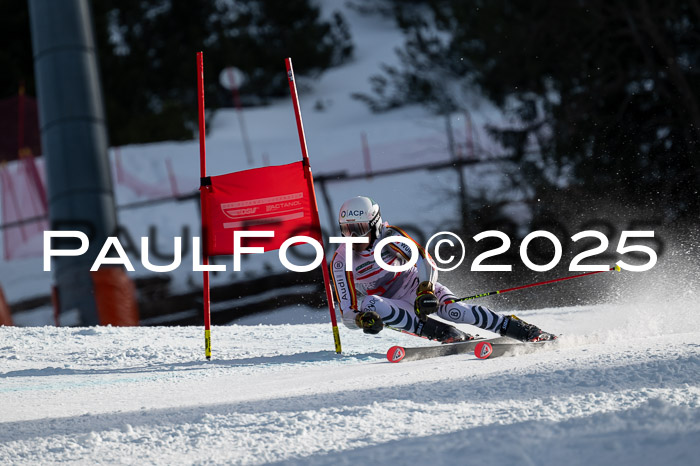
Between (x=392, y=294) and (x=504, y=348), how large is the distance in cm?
110

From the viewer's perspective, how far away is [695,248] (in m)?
14.1

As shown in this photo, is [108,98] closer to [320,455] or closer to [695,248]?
[695,248]

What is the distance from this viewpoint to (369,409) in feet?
12.4

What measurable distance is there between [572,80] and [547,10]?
1.90 m

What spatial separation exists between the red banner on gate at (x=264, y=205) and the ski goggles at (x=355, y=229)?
295 millimetres

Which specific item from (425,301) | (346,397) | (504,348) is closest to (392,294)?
(425,301)

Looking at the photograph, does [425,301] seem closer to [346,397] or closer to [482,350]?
[482,350]

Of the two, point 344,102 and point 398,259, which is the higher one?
point 344,102

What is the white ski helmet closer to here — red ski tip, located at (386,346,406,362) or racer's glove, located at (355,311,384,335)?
racer's glove, located at (355,311,384,335)

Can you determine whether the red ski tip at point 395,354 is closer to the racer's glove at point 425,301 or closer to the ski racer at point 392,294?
the ski racer at point 392,294

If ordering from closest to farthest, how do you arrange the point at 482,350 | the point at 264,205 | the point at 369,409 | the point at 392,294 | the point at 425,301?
the point at 369,409 → the point at 482,350 → the point at 425,301 → the point at 264,205 → the point at 392,294

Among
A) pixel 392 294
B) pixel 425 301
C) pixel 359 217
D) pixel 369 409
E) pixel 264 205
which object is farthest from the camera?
pixel 392 294

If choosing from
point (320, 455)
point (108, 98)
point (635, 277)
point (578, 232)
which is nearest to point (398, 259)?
point (320, 455)

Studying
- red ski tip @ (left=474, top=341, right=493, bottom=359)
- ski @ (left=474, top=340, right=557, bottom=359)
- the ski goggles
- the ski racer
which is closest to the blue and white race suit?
the ski racer
